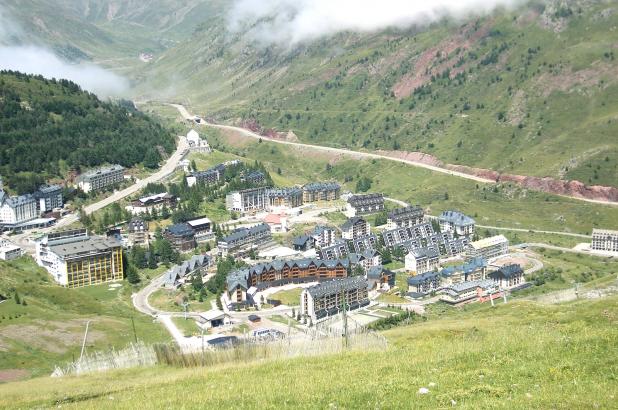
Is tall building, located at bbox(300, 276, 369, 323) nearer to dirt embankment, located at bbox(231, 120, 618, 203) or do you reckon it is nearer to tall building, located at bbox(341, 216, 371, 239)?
tall building, located at bbox(341, 216, 371, 239)

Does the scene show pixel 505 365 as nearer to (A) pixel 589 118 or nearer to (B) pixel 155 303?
(B) pixel 155 303

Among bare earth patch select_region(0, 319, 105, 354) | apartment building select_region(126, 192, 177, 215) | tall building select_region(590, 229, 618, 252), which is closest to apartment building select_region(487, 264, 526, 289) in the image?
tall building select_region(590, 229, 618, 252)

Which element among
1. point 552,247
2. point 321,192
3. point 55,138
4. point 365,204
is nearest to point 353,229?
point 365,204

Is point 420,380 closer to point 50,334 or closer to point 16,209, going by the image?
point 50,334

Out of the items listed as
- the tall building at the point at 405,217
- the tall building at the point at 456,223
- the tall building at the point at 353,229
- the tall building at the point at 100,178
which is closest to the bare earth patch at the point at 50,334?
the tall building at the point at 353,229

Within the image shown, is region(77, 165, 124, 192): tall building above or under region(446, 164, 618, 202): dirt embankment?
above

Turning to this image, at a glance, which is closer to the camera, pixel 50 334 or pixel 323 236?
pixel 50 334

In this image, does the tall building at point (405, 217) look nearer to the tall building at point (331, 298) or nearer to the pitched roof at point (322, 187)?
the pitched roof at point (322, 187)

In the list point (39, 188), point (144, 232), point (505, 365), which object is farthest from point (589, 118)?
point (505, 365)
